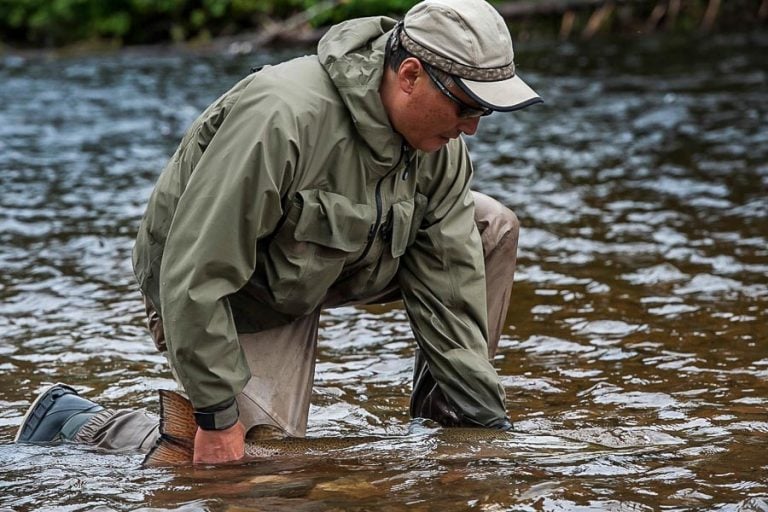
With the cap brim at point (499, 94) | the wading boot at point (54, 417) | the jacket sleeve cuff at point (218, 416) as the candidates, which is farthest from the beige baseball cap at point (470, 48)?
the wading boot at point (54, 417)

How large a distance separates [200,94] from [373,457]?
488 inches

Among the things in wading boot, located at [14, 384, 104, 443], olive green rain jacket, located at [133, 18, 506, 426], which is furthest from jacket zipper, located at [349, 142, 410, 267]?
wading boot, located at [14, 384, 104, 443]

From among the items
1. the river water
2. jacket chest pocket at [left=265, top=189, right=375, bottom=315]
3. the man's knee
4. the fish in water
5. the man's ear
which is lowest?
the river water

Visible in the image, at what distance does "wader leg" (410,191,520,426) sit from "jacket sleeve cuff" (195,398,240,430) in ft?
3.45

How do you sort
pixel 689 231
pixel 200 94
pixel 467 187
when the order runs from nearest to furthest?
pixel 467 187, pixel 689 231, pixel 200 94

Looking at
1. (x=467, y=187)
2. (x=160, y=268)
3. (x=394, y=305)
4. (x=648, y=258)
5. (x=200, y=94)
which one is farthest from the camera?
(x=200, y=94)

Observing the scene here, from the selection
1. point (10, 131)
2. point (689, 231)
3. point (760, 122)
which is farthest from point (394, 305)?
point (10, 131)

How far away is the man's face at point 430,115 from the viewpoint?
404 centimetres

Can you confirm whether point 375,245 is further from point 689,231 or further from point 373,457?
point 689,231

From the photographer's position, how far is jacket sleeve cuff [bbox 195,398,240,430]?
13.2 feet

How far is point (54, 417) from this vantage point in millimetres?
4879

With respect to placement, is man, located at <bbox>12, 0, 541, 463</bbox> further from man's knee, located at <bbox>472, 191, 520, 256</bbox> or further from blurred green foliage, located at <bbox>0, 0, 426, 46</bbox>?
blurred green foliage, located at <bbox>0, 0, 426, 46</bbox>

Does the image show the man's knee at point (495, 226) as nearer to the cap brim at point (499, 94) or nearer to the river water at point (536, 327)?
the river water at point (536, 327)

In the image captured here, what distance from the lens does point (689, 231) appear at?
29.1 feet
